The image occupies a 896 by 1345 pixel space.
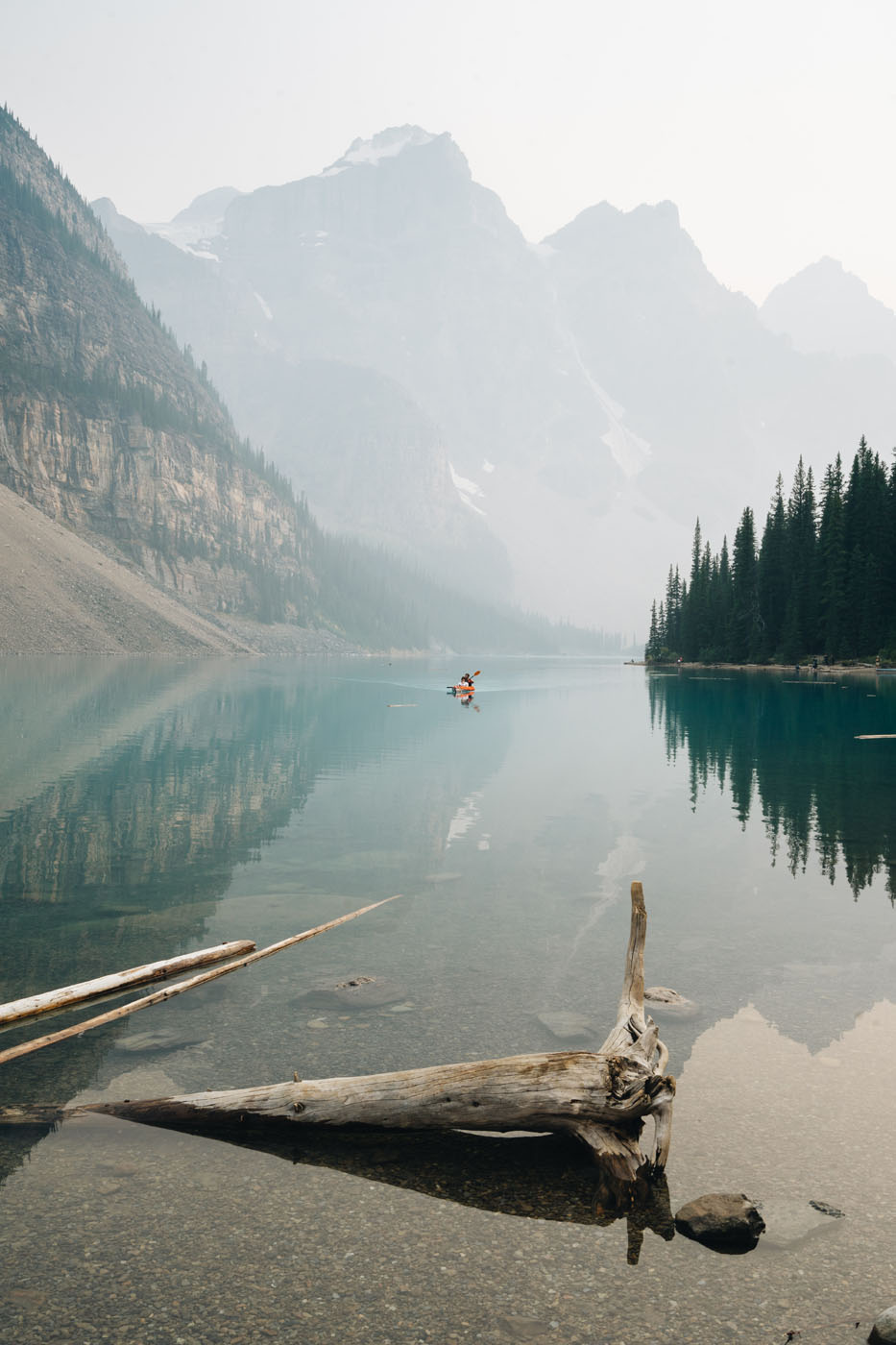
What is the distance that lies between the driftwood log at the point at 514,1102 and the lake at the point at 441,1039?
265 mm

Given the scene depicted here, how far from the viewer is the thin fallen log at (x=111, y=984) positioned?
941cm

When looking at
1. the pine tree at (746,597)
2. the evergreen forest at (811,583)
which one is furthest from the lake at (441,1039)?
the pine tree at (746,597)

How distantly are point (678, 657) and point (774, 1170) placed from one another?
14507 centimetres

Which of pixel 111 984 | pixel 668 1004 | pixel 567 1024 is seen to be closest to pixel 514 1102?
pixel 567 1024

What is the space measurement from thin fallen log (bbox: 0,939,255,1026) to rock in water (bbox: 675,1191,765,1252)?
22.8 ft

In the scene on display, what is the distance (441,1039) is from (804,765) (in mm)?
26531

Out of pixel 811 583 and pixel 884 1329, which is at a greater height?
pixel 811 583

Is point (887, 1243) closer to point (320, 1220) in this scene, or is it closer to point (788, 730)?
point (320, 1220)

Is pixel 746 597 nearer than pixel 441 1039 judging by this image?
No

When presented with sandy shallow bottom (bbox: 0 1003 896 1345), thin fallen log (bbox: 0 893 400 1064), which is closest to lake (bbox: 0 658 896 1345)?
sandy shallow bottom (bbox: 0 1003 896 1345)

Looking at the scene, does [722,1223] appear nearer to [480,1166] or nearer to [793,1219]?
[793,1219]

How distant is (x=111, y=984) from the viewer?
10.3 meters

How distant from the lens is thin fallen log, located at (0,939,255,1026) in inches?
370

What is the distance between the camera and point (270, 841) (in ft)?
67.1
